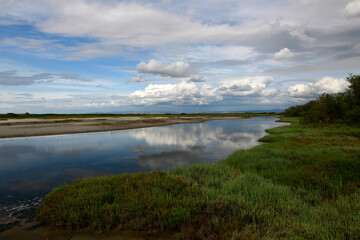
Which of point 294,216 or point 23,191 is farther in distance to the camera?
point 23,191

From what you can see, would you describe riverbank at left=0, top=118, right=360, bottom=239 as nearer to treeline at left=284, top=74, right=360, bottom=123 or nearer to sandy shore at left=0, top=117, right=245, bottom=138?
treeline at left=284, top=74, right=360, bottom=123

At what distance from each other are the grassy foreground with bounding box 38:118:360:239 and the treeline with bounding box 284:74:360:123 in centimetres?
3052

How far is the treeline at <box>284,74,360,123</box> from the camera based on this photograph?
110 feet

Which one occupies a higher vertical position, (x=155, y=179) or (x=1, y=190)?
(x=155, y=179)

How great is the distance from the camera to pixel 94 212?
7.43 meters

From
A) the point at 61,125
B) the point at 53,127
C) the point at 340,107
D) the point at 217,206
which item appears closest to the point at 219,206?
the point at 217,206

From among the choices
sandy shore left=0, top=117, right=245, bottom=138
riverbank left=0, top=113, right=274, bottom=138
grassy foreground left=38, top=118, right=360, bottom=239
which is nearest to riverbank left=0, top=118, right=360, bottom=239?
grassy foreground left=38, top=118, right=360, bottom=239

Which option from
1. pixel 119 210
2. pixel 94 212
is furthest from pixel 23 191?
pixel 119 210

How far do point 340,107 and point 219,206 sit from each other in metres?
44.0

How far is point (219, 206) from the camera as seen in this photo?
747 centimetres

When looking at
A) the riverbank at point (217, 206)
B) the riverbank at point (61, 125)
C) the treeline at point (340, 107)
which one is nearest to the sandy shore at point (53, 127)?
the riverbank at point (61, 125)

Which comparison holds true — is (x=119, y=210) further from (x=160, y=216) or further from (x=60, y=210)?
(x=60, y=210)

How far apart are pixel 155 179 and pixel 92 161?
36.7 ft

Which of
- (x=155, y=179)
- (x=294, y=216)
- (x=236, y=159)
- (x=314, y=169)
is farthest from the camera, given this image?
(x=236, y=159)
